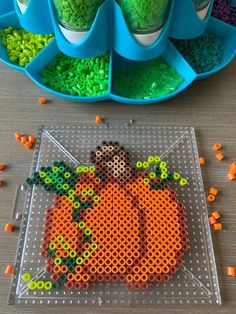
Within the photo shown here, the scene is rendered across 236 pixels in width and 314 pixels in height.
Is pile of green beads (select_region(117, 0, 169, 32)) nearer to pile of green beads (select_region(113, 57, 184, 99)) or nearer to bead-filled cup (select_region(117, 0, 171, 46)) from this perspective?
bead-filled cup (select_region(117, 0, 171, 46))

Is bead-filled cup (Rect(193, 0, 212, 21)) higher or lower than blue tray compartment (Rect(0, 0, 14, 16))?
lower

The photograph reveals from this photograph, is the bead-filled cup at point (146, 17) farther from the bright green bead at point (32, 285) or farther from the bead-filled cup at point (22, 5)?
the bright green bead at point (32, 285)

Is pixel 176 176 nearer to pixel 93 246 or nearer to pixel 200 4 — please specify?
pixel 93 246

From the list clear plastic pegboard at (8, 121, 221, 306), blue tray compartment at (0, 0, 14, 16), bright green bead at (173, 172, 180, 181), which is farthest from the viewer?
blue tray compartment at (0, 0, 14, 16)

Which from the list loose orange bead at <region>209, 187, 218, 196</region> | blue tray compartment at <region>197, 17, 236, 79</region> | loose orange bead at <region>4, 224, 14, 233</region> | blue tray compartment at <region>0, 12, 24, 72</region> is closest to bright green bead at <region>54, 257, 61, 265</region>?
loose orange bead at <region>4, 224, 14, 233</region>

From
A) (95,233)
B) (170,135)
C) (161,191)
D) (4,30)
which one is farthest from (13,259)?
(4,30)

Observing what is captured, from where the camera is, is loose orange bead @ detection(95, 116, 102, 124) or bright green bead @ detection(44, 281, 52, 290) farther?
loose orange bead @ detection(95, 116, 102, 124)

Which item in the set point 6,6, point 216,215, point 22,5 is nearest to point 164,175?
point 216,215

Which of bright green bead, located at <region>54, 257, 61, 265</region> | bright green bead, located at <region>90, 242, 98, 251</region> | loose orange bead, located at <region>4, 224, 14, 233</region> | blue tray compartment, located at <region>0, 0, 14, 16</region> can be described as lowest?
Answer: bright green bead, located at <region>54, 257, 61, 265</region>
